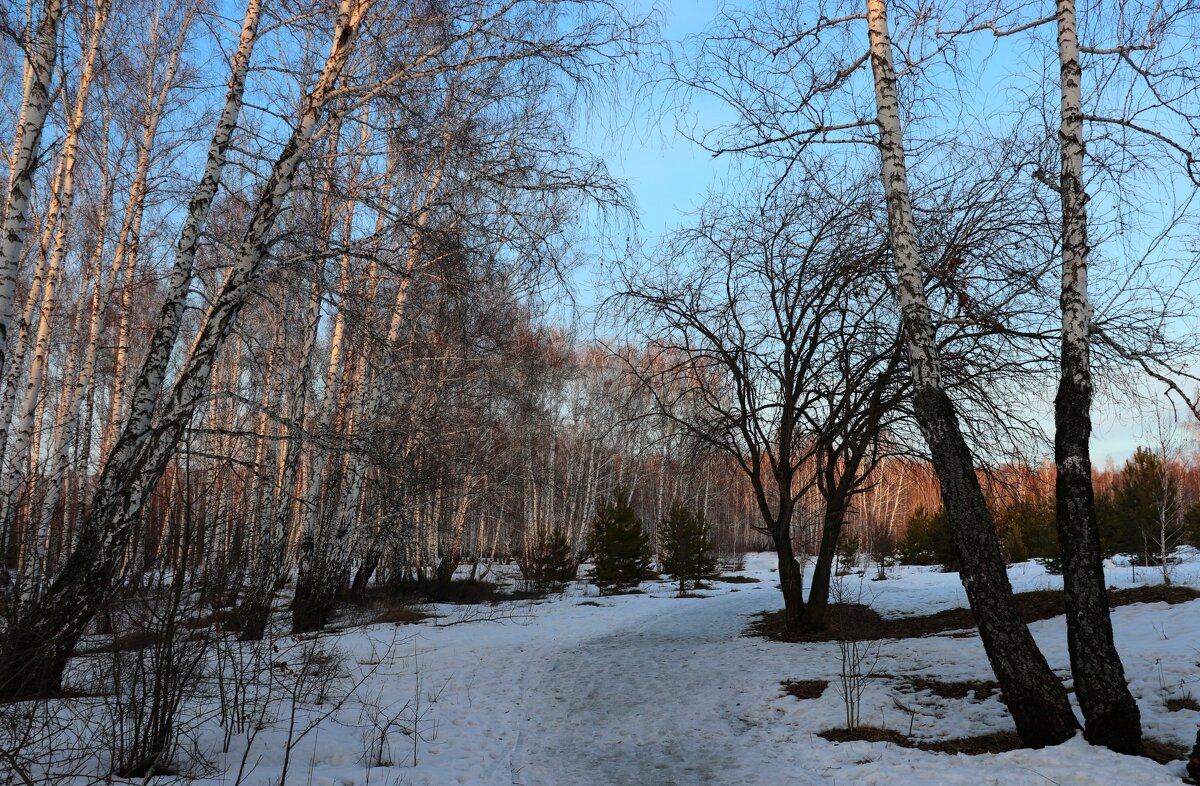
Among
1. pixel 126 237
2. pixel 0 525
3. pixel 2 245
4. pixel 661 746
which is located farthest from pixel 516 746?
pixel 126 237

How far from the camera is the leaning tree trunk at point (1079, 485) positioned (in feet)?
14.9

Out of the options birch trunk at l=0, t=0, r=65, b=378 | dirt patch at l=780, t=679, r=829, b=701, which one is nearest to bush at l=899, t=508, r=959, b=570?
dirt patch at l=780, t=679, r=829, b=701

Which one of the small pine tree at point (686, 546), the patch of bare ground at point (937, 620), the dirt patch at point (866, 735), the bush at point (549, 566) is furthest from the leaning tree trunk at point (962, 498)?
the bush at point (549, 566)

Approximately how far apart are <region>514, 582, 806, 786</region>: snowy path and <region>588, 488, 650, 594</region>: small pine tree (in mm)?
8885

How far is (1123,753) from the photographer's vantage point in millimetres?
4406

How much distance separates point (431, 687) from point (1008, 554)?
77.7 ft

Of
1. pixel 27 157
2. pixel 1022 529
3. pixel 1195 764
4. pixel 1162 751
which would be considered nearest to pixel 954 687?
pixel 1162 751

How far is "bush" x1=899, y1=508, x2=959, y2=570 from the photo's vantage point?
77.0 ft

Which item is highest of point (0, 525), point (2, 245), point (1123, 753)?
point (2, 245)

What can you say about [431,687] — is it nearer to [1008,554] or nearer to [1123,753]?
[1123,753]

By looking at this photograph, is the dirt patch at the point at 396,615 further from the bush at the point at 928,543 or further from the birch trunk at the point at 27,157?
the bush at the point at 928,543

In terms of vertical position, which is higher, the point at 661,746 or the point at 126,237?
the point at 126,237

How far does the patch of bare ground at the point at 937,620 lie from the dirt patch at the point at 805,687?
195 centimetres

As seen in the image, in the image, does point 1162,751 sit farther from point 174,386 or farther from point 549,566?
point 549,566
